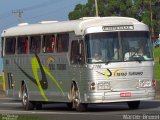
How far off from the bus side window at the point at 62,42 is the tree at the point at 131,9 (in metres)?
83.5

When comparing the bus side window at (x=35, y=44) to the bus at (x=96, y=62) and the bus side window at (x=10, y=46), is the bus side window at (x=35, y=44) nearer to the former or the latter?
the bus at (x=96, y=62)

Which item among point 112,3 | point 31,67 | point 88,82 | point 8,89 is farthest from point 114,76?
point 112,3

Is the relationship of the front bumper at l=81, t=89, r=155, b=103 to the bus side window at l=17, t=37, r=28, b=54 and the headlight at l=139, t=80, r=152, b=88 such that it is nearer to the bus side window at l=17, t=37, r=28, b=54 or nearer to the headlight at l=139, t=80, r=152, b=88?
the headlight at l=139, t=80, r=152, b=88

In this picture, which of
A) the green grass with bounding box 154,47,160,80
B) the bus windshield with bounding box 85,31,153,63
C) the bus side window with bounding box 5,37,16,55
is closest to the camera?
the bus windshield with bounding box 85,31,153,63

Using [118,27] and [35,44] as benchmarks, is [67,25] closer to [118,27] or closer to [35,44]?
[118,27]

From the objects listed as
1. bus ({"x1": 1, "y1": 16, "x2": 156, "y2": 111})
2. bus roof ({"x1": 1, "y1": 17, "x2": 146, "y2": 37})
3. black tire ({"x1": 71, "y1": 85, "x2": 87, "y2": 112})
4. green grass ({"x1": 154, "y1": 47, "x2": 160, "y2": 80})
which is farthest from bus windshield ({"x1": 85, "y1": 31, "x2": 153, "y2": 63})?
green grass ({"x1": 154, "y1": 47, "x2": 160, "y2": 80})

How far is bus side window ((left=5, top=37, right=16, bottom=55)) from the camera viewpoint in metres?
32.5

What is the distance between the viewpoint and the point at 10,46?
108 feet

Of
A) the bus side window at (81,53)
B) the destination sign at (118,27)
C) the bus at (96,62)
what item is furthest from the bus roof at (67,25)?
the bus side window at (81,53)

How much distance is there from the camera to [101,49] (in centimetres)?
2653

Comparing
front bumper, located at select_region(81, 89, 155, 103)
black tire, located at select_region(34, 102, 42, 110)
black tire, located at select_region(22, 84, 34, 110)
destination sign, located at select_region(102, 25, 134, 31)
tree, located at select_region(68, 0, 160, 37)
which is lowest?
black tire, located at select_region(34, 102, 42, 110)

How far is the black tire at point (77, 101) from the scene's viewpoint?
27392 millimetres

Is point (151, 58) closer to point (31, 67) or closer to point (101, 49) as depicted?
point (101, 49)

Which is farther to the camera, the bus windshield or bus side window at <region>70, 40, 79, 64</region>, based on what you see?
bus side window at <region>70, 40, 79, 64</region>
